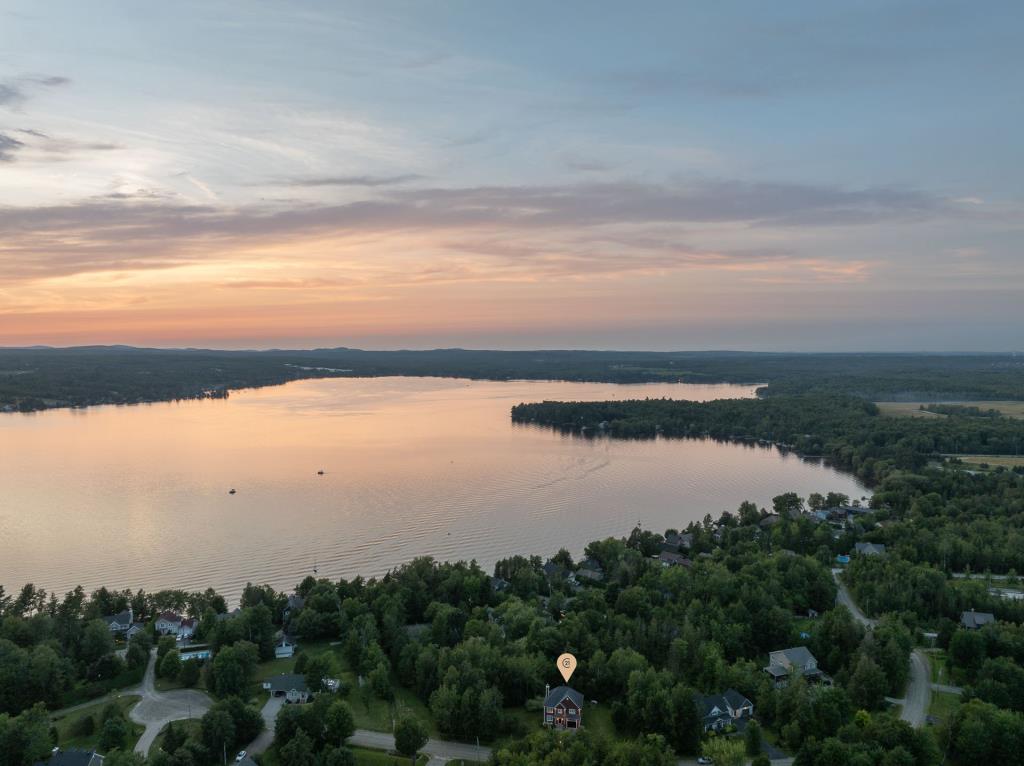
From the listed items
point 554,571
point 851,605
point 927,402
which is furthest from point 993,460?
point 927,402

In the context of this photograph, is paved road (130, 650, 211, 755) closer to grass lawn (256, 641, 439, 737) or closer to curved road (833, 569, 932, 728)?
grass lawn (256, 641, 439, 737)

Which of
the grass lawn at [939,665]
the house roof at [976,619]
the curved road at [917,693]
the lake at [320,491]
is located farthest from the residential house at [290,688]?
the house roof at [976,619]

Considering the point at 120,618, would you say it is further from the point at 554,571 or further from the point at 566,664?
the point at 554,571

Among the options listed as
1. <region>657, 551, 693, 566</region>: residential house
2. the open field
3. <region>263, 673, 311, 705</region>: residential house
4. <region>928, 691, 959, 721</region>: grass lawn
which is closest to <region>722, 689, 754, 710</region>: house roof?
<region>928, 691, 959, 721</region>: grass lawn

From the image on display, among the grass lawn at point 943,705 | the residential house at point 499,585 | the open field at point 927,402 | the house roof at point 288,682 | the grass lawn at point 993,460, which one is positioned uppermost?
the open field at point 927,402

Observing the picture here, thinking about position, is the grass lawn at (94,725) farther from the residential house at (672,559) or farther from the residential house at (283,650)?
the residential house at (672,559)

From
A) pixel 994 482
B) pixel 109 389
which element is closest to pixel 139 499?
pixel 994 482
